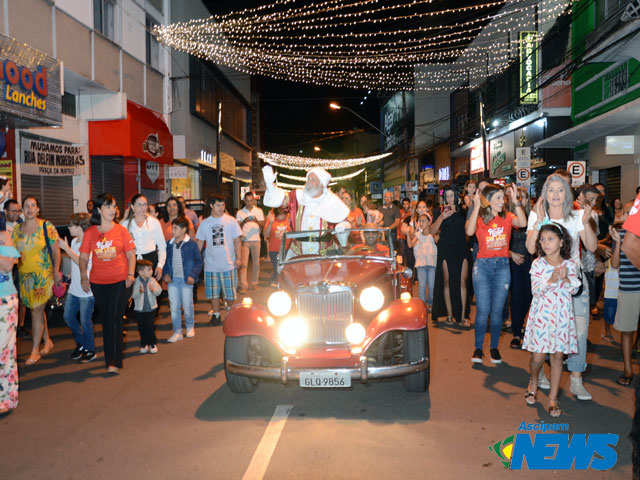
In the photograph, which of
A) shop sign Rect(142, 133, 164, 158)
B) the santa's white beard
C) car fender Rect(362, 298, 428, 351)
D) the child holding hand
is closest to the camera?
car fender Rect(362, 298, 428, 351)

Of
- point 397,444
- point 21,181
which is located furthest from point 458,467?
point 21,181

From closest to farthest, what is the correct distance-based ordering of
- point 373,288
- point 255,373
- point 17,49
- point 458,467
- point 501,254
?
point 458,467
point 255,373
point 373,288
point 501,254
point 17,49

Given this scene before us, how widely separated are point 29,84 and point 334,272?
8381mm

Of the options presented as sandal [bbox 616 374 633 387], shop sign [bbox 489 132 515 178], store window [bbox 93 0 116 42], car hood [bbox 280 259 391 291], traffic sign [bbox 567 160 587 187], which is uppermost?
store window [bbox 93 0 116 42]

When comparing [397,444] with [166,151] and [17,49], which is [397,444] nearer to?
[17,49]

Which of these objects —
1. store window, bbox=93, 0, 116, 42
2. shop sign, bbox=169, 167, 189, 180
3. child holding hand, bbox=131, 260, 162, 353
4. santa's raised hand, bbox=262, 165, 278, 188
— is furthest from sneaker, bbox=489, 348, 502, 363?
shop sign, bbox=169, 167, 189, 180

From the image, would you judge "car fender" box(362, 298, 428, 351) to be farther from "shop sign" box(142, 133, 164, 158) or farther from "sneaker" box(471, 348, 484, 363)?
"shop sign" box(142, 133, 164, 158)

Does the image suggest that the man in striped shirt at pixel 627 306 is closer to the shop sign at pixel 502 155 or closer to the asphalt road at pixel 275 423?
the asphalt road at pixel 275 423

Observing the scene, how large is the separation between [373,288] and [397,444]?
1.72 metres

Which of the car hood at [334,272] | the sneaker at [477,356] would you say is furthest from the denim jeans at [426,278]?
the car hood at [334,272]

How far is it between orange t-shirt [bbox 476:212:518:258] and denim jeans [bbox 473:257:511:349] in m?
0.07

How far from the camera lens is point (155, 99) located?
20.6 m

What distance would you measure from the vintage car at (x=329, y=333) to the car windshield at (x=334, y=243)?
1.35 ft

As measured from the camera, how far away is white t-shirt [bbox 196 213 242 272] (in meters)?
9.16
